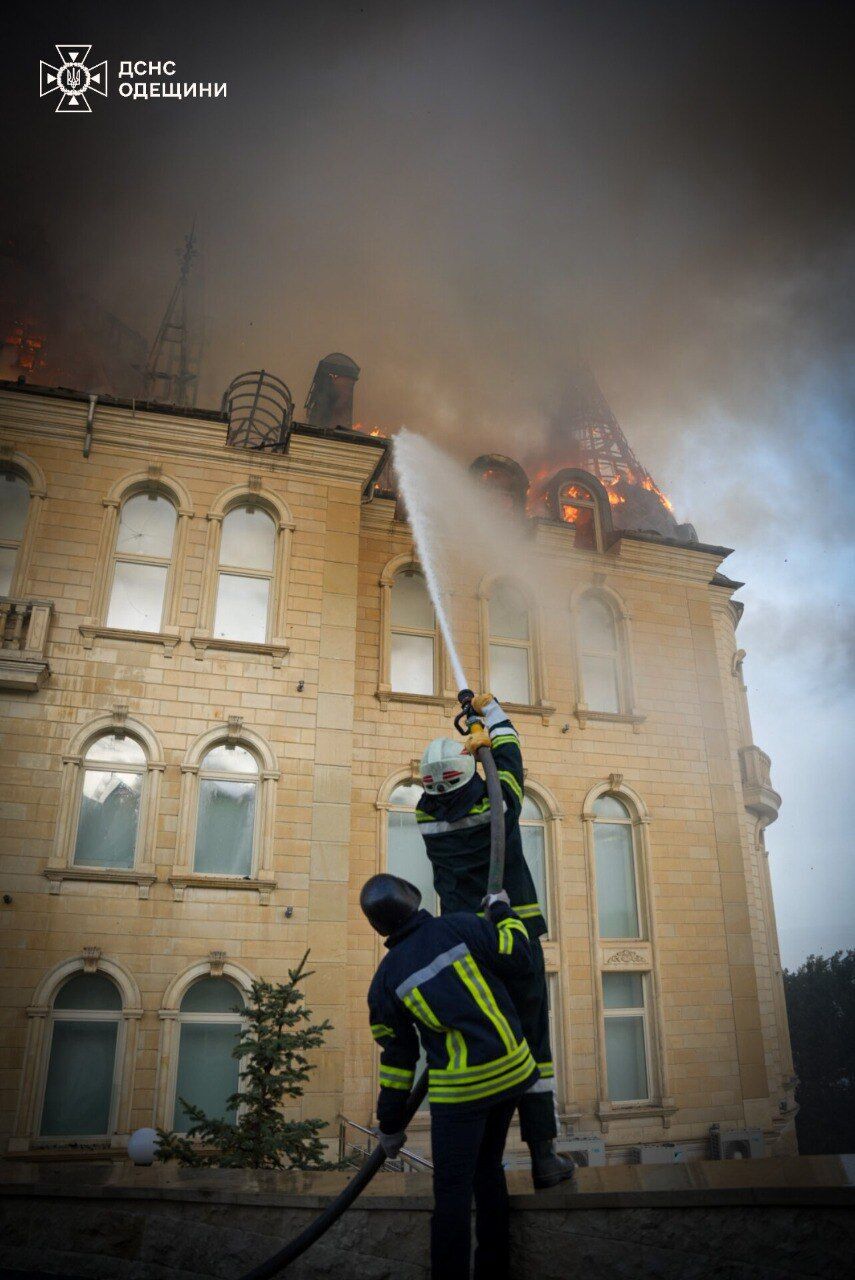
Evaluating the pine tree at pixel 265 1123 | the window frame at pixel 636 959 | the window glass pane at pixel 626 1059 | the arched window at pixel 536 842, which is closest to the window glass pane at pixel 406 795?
the arched window at pixel 536 842

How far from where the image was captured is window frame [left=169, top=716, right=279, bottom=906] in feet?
41.7

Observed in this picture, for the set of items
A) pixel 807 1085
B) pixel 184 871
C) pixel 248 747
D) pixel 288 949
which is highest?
pixel 248 747

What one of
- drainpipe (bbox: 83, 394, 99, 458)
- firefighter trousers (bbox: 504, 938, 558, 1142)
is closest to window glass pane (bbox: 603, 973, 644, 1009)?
firefighter trousers (bbox: 504, 938, 558, 1142)

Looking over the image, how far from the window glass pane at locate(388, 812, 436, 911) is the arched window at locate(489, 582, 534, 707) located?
313cm

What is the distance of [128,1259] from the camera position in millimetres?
5102

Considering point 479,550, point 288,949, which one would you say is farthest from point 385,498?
point 288,949

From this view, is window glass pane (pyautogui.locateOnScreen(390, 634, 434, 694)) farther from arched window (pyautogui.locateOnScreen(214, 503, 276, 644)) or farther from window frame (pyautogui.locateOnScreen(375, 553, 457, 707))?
arched window (pyautogui.locateOnScreen(214, 503, 276, 644))

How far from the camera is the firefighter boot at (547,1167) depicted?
15.4 feet

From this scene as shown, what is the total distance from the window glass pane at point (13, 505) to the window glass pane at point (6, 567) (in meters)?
0.22

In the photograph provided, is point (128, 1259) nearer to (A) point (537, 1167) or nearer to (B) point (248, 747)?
(A) point (537, 1167)

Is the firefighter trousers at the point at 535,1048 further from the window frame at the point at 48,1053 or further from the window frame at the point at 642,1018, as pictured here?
the window frame at the point at 642,1018

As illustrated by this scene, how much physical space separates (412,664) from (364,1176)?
12160 mm

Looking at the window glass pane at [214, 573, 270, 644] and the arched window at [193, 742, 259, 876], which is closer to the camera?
the arched window at [193, 742, 259, 876]

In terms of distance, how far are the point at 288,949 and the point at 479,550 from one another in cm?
860
